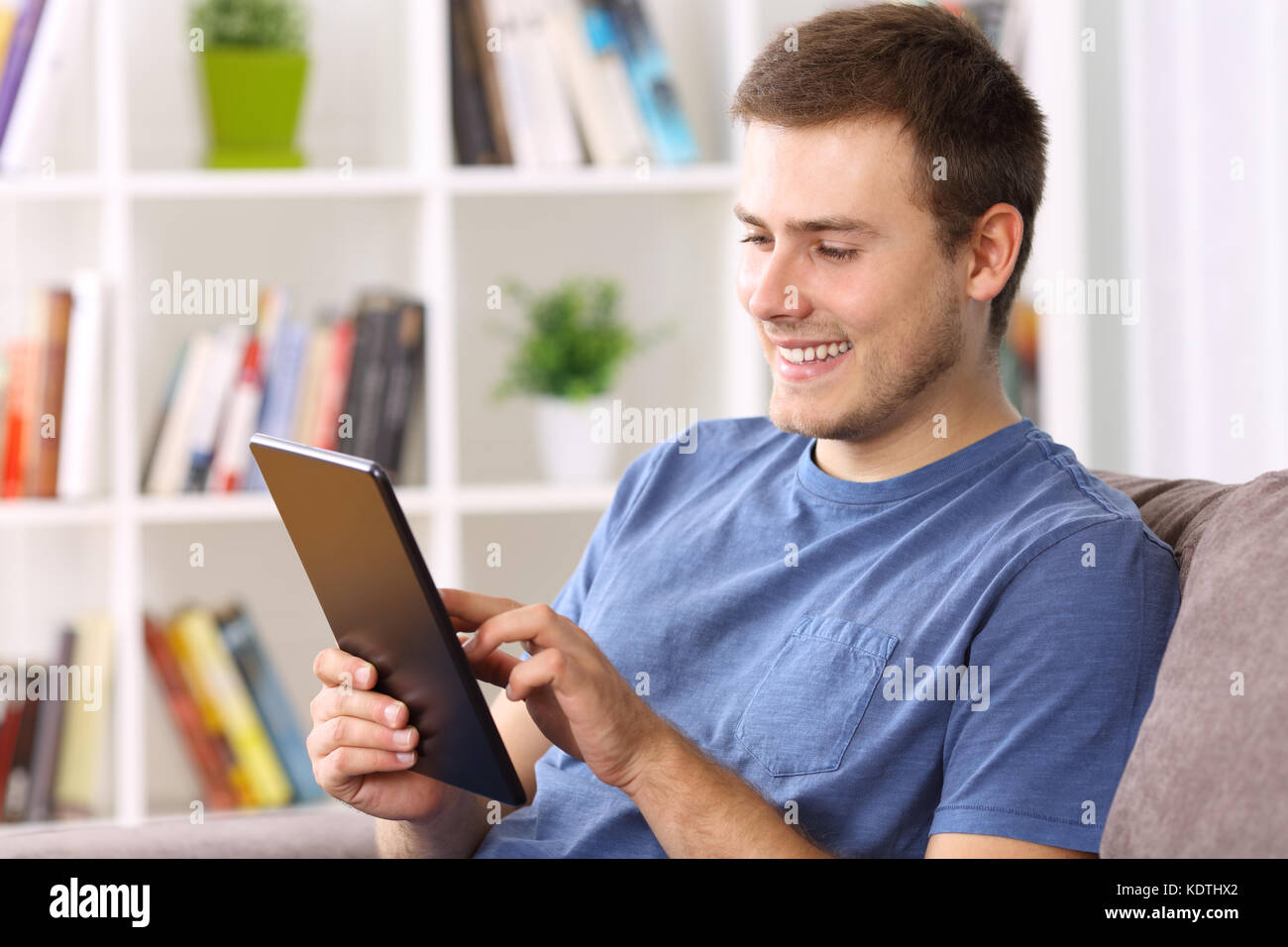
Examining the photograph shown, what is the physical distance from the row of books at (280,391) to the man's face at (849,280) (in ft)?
3.56

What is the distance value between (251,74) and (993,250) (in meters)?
1.40

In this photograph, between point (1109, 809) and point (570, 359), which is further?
point (570, 359)

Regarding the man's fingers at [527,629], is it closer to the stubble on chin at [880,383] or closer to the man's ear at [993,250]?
the stubble on chin at [880,383]

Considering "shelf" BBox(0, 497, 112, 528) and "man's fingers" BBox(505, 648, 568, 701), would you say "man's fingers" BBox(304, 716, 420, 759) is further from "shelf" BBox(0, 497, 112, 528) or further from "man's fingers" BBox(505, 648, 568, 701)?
"shelf" BBox(0, 497, 112, 528)

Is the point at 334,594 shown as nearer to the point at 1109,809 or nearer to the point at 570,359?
the point at 1109,809

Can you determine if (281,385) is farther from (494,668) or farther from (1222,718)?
(1222,718)

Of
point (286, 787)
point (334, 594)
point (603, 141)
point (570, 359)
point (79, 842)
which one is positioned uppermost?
point (603, 141)

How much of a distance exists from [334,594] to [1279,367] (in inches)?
54.1

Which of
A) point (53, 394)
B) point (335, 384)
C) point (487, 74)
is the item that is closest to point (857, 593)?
point (335, 384)

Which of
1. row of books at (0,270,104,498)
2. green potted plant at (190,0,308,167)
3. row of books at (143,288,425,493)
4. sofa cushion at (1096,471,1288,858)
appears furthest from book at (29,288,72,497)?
sofa cushion at (1096,471,1288,858)

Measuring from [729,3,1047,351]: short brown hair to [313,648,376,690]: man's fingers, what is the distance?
58 cm

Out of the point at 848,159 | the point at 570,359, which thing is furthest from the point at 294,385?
the point at 848,159
